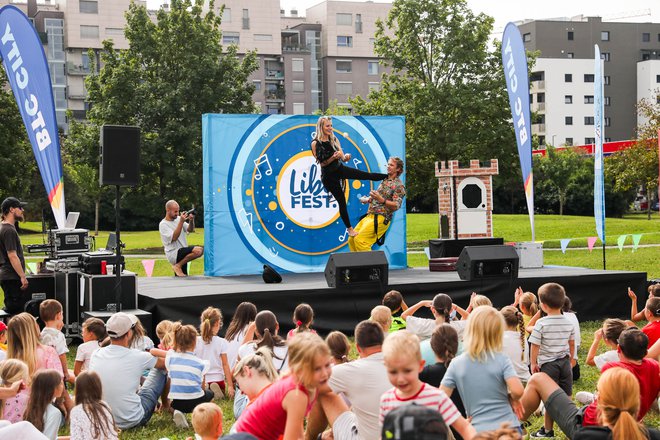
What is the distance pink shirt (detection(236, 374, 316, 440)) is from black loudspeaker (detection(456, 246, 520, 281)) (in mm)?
7168

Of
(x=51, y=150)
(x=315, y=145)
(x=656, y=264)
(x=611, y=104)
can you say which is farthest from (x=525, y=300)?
(x=611, y=104)

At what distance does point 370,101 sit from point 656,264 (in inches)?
519

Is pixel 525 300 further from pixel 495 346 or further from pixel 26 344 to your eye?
pixel 26 344

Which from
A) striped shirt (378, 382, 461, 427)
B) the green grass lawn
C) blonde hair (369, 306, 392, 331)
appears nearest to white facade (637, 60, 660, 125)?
the green grass lawn

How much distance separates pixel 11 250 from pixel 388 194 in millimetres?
5345

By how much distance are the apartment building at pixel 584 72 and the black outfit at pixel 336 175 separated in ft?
206

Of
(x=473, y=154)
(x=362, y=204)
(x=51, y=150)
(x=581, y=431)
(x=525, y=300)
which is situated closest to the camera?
(x=581, y=431)

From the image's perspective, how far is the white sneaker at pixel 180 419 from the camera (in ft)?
21.1

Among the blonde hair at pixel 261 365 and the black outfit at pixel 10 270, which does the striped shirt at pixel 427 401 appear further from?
the black outfit at pixel 10 270

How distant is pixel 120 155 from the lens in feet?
31.3

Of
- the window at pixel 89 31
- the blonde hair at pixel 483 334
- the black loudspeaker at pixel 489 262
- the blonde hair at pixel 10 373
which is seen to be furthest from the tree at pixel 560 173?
the blonde hair at pixel 10 373

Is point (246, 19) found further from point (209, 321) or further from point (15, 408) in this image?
point (15, 408)

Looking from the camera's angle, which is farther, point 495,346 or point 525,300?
point 525,300

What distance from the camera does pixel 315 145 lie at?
11586 mm
